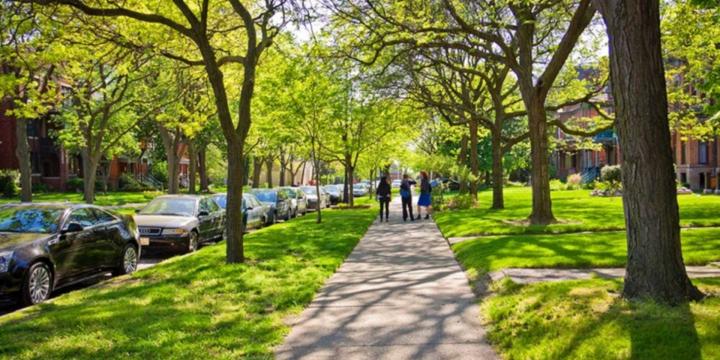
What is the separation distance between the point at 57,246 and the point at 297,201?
20093mm

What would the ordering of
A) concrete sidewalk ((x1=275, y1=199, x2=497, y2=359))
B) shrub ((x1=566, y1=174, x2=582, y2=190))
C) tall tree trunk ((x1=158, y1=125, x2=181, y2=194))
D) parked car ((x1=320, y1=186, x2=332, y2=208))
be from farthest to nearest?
shrub ((x1=566, y1=174, x2=582, y2=190)) < parked car ((x1=320, y1=186, x2=332, y2=208)) < tall tree trunk ((x1=158, y1=125, x2=181, y2=194)) < concrete sidewalk ((x1=275, y1=199, x2=497, y2=359))

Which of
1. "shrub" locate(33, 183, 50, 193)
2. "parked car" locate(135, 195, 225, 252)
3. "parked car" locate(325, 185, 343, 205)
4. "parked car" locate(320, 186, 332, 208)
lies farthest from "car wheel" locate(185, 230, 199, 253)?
"shrub" locate(33, 183, 50, 193)

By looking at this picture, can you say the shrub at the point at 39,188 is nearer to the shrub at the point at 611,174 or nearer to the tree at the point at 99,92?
the tree at the point at 99,92

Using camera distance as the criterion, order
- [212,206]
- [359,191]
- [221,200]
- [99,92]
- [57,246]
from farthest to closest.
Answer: [359,191] → [99,92] → [221,200] → [212,206] → [57,246]

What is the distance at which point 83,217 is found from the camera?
10789 mm

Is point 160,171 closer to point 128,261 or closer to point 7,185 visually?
point 7,185

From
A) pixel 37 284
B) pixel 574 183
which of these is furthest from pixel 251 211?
pixel 574 183

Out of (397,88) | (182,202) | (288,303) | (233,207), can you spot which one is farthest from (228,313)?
(397,88)

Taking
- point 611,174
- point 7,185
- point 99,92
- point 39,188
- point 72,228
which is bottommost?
point 72,228

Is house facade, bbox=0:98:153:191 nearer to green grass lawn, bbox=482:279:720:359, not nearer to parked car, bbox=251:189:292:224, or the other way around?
parked car, bbox=251:189:292:224

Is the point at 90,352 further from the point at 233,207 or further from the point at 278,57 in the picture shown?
Answer: the point at 278,57

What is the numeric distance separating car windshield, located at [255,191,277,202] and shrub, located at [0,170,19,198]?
2305 cm

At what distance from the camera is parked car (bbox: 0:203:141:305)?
28.2ft

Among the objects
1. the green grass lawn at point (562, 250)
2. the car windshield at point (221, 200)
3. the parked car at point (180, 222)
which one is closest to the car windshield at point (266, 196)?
the car windshield at point (221, 200)
